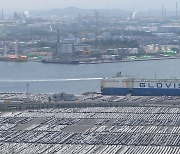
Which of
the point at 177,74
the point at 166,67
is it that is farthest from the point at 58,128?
the point at 166,67

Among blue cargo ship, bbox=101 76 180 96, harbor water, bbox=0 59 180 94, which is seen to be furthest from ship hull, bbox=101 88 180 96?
harbor water, bbox=0 59 180 94

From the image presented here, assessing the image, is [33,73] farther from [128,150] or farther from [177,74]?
[128,150]

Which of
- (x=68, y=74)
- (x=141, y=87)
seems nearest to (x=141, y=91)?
(x=141, y=87)

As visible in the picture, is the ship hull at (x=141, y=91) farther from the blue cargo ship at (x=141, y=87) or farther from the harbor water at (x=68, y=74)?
the harbor water at (x=68, y=74)

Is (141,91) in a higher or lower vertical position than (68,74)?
higher

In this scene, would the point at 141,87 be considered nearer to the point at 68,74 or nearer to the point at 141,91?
the point at 141,91

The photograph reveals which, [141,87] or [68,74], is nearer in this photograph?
[141,87]
